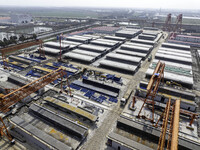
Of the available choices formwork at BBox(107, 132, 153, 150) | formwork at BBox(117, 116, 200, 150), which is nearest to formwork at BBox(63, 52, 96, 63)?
formwork at BBox(117, 116, 200, 150)

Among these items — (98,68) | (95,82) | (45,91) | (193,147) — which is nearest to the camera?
(193,147)

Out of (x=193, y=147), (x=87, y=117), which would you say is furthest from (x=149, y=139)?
(x=87, y=117)

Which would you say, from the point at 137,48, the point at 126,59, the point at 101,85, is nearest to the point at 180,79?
the point at 126,59

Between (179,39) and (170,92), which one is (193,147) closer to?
(170,92)

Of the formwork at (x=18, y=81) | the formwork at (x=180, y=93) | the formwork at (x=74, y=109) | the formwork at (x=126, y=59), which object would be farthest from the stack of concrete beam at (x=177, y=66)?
the formwork at (x=18, y=81)

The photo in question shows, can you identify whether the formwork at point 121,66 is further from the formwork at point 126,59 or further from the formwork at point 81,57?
the formwork at point 81,57

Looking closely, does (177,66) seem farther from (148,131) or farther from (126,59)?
(148,131)

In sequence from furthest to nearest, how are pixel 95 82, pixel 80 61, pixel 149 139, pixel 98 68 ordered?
pixel 80 61 < pixel 98 68 < pixel 95 82 < pixel 149 139
